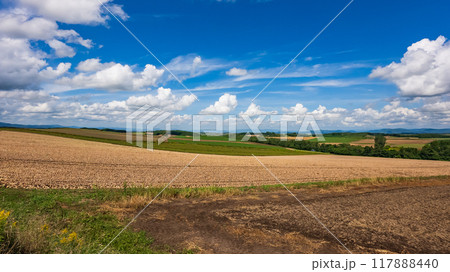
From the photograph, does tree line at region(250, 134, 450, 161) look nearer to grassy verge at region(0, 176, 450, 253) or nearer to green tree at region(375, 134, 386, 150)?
green tree at region(375, 134, 386, 150)

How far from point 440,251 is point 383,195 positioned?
8983 millimetres

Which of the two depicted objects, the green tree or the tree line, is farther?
the green tree

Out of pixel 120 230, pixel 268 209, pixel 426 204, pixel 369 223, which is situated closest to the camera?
pixel 120 230

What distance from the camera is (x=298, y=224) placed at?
1011 cm

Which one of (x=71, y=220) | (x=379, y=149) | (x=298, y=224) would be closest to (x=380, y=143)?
(x=379, y=149)

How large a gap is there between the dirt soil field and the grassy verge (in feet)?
→ 2.88

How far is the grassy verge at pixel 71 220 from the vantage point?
18.9 feet

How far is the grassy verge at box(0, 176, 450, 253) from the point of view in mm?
5754

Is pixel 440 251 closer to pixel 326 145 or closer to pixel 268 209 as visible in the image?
pixel 268 209

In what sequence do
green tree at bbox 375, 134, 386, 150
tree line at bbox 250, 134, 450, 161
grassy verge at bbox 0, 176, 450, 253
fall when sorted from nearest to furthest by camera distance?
grassy verge at bbox 0, 176, 450, 253 → tree line at bbox 250, 134, 450, 161 → green tree at bbox 375, 134, 386, 150

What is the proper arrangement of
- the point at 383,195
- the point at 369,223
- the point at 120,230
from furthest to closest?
the point at 383,195, the point at 369,223, the point at 120,230

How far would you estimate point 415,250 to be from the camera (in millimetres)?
7945

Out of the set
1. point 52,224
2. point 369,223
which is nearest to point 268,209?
point 369,223

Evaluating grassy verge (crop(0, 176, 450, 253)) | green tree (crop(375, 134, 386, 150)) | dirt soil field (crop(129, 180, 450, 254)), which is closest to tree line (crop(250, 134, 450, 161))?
green tree (crop(375, 134, 386, 150))
